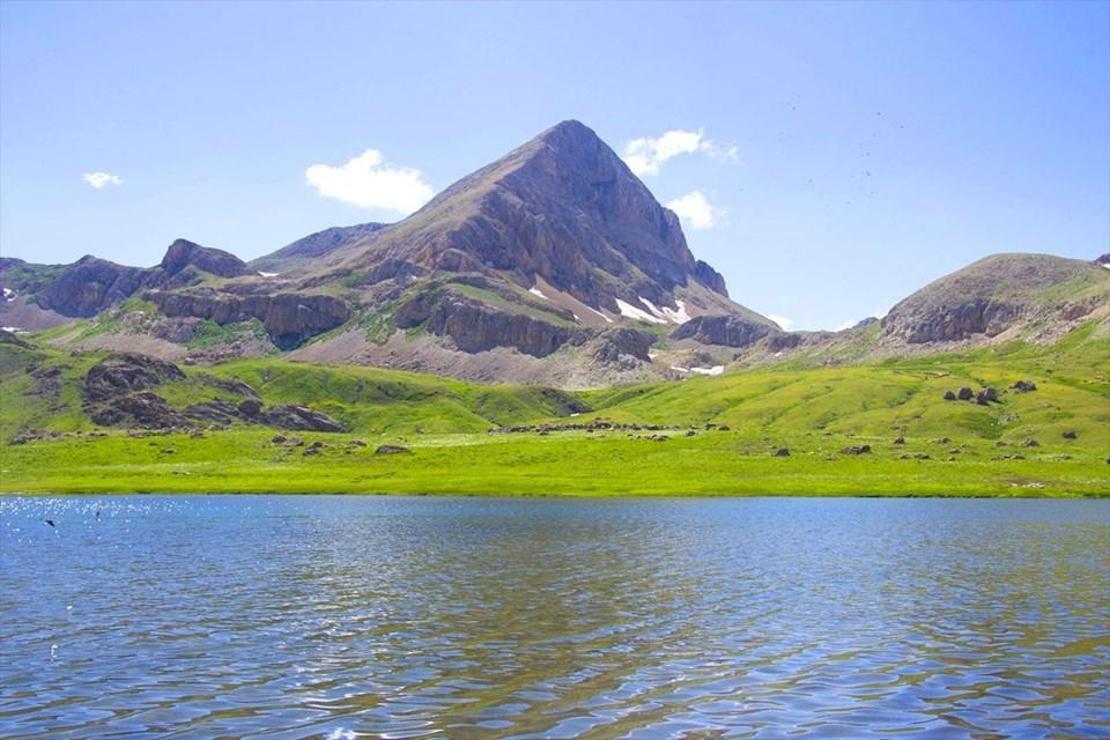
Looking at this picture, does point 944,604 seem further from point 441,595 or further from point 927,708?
point 441,595

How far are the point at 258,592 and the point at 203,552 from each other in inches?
823

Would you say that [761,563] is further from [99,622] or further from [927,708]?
[99,622]

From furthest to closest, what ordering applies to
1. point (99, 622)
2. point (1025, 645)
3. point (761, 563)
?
point (761, 563) → point (99, 622) → point (1025, 645)

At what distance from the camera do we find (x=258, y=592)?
151 ft

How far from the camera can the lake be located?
24.2 meters

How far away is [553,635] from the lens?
35.0m

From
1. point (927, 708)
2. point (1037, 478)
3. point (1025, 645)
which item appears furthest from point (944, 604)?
point (1037, 478)

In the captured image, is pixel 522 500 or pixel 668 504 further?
pixel 522 500

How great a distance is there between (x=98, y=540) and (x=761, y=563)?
51.1 m

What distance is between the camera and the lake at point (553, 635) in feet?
79.3

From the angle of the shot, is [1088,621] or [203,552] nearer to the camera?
[1088,621]

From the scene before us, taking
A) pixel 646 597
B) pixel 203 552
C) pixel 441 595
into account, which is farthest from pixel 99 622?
pixel 203 552

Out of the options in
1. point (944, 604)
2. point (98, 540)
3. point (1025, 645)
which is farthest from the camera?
point (98, 540)

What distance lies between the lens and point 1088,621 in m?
38.5
